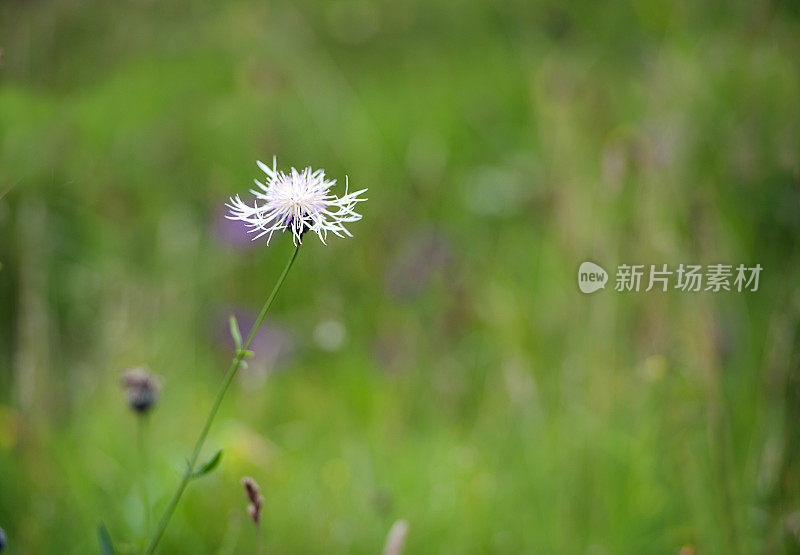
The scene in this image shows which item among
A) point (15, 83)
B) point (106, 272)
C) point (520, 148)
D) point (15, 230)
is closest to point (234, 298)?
point (106, 272)

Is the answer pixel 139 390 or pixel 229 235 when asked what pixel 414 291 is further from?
pixel 139 390

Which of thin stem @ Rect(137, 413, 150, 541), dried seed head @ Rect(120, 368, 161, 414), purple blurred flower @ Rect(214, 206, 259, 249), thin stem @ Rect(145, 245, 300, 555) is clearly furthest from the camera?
purple blurred flower @ Rect(214, 206, 259, 249)

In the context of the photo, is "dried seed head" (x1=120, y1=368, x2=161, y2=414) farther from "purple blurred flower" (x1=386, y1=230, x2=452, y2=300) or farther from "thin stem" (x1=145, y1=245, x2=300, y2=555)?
"purple blurred flower" (x1=386, y1=230, x2=452, y2=300)

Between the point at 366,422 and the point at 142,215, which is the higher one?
the point at 142,215

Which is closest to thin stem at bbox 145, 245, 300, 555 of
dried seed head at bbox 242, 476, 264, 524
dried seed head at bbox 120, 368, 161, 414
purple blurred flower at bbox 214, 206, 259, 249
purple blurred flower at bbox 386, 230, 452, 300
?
dried seed head at bbox 242, 476, 264, 524

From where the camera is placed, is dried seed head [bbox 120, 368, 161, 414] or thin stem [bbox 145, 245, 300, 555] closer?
thin stem [bbox 145, 245, 300, 555]

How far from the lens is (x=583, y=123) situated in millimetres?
1746

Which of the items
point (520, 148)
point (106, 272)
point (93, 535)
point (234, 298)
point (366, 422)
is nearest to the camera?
point (93, 535)

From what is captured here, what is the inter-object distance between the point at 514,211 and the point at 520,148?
341 millimetres

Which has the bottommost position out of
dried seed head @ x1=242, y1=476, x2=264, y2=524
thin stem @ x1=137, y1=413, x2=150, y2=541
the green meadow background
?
dried seed head @ x1=242, y1=476, x2=264, y2=524

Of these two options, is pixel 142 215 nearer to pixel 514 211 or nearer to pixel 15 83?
pixel 15 83

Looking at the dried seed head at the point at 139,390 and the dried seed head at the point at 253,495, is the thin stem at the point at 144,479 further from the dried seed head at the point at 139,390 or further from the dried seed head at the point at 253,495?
the dried seed head at the point at 253,495

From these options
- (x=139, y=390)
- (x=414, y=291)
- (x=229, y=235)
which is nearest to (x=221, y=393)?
(x=139, y=390)

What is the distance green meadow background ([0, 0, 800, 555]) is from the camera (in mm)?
1074
